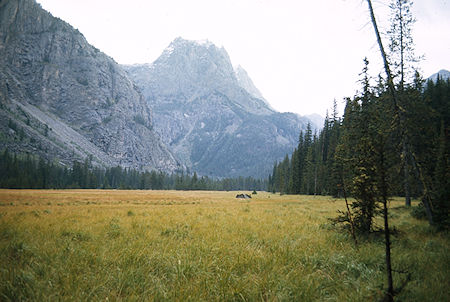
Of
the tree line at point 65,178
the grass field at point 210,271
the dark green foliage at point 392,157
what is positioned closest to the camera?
the grass field at point 210,271

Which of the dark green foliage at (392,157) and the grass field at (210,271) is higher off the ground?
the dark green foliage at (392,157)

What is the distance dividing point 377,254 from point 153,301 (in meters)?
5.54

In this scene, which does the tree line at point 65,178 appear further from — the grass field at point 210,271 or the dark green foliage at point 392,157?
the dark green foliage at point 392,157

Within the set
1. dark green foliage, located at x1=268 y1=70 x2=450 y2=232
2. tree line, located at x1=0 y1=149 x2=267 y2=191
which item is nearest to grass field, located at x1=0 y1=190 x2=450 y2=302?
dark green foliage, located at x1=268 y1=70 x2=450 y2=232

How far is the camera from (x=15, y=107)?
170m

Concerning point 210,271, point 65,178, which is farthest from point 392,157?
point 65,178

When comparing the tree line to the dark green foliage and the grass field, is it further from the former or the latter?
the dark green foliage

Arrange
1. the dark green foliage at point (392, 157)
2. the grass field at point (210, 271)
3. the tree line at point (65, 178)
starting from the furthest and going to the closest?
the tree line at point (65, 178) → the dark green foliage at point (392, 157) → the grass field at point (210, 271)

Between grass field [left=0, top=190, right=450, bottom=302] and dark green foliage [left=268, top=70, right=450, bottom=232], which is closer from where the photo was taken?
grass field [left=0, top=190, right=450, bottom=302]

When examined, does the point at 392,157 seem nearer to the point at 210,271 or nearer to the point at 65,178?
the point at 210,271

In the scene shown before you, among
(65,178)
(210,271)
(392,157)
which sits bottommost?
(65,178)

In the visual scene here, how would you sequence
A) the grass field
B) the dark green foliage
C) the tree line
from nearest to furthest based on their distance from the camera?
1. the grass field
2. the dark green foliage
3. the tree line

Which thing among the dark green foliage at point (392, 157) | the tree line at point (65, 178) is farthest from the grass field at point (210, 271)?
the tree line at point (65, 178)

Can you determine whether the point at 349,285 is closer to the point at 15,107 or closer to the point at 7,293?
the point at 7,293
